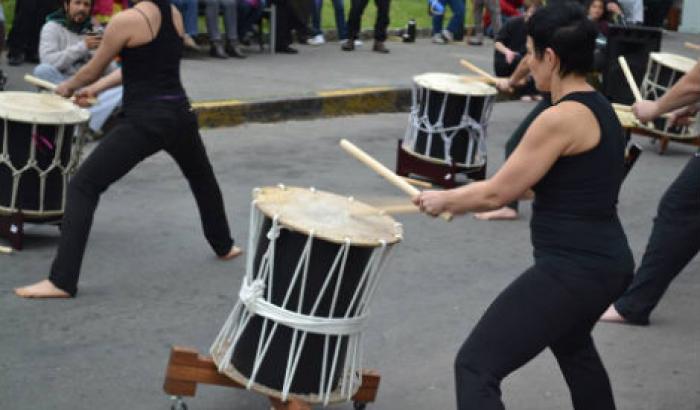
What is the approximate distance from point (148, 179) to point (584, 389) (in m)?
4.83

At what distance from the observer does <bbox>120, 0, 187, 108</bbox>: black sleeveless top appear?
605cm

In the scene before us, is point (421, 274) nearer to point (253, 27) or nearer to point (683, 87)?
point (683, 87)

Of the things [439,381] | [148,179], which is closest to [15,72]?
[148,179]

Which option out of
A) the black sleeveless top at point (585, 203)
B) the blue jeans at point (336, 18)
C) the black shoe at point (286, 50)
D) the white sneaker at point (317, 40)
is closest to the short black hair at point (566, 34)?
the black sleeveless top at point (585, 203)

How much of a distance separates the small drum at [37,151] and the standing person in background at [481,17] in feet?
35.9

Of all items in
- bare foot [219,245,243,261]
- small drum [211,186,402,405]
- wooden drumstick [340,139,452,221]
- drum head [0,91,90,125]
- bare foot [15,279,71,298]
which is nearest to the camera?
wooden drumstick [340,139,452,221]

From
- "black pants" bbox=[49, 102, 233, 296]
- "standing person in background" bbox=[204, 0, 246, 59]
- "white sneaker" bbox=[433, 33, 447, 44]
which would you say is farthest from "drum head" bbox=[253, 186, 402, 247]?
"white sneaker" bbox=[433, 33, 447, 44]

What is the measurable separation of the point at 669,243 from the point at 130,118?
2.70m

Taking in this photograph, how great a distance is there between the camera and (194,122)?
6367 millimetres

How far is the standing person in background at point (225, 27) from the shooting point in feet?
43.5

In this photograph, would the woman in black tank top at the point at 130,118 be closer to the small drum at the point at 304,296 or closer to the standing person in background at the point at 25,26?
the small drum at the point at 304,296

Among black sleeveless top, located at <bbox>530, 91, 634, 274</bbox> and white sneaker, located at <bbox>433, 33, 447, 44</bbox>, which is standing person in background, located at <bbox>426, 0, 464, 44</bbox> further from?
black sleeveless top, located at <bbox>530, 91, 634, 274</bbox>

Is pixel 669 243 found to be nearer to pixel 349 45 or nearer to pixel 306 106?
pixel 306 106

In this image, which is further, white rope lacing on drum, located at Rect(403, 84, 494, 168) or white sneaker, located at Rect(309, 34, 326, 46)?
white sneaker, located at Rect(309, 34, 326, 46)
